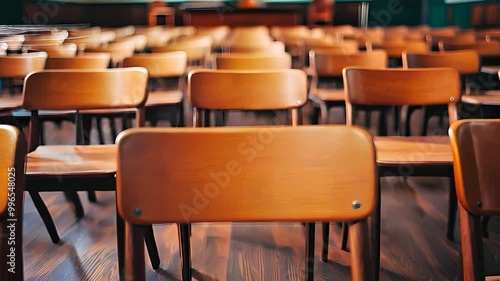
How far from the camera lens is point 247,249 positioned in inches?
88.5

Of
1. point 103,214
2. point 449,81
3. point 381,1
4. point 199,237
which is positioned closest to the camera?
point 449,81

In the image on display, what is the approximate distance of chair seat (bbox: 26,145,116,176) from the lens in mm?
1689

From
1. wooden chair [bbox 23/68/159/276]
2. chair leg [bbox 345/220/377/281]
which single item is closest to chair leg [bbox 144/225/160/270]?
wooden chair [bbox 23/68/159/276]

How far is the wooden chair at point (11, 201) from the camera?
0.98m

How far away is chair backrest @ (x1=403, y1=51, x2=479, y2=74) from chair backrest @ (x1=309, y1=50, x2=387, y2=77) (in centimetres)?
20

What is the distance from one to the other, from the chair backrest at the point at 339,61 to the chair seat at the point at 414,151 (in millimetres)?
1086

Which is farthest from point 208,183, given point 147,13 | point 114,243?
point 147,13

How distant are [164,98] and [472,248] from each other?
2.41 m

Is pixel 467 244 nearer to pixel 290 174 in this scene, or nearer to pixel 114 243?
pixel 290 174

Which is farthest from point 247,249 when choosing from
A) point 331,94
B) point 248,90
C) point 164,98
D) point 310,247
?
point 331,94

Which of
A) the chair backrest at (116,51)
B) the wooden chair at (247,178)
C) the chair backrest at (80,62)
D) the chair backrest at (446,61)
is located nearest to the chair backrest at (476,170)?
the wooden chair at (247,178)

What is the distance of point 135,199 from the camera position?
38.2 inches

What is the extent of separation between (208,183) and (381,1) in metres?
13.8

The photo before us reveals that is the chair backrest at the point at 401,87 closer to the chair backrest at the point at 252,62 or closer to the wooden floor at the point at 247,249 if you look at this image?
the wooden floor at the point at 247,249
